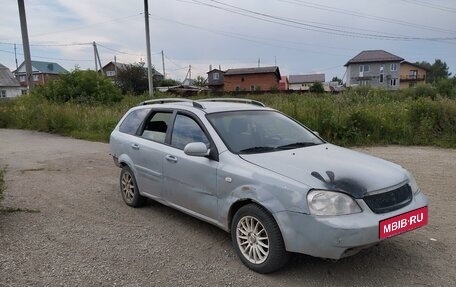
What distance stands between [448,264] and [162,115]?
363cm

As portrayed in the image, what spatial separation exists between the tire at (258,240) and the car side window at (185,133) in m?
1.02

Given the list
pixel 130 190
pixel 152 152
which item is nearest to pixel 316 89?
pixel 130 190

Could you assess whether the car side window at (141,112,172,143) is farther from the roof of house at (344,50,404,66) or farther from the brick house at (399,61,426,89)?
the brick house at (399,61,426,89)

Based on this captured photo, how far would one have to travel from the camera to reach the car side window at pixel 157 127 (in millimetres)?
5066

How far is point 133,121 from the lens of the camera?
19.2ft

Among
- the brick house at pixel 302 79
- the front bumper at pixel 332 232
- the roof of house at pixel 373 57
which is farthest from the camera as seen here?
the brick house at pixel 302 79

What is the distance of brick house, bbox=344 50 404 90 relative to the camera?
257ft

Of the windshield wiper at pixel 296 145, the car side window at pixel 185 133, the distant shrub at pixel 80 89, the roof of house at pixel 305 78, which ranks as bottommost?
the windshield wiper at pixel 296 145

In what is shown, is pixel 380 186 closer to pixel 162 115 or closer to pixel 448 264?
pixel 448 264

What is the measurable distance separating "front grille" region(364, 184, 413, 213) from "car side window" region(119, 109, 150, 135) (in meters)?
3.40

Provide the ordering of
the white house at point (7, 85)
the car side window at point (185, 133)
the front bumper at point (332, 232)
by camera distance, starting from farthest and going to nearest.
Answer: the white house at point (7, 85) → the car side window at point (185, 133) → the front bumper at point (332, 232)

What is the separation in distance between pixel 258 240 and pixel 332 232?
77 centimetres

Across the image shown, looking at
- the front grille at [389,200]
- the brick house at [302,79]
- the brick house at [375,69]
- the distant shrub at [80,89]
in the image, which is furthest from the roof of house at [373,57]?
the front grille at [389,200]

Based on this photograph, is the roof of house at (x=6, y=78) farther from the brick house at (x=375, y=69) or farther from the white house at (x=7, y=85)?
the brick house at (x=375, y=69)
